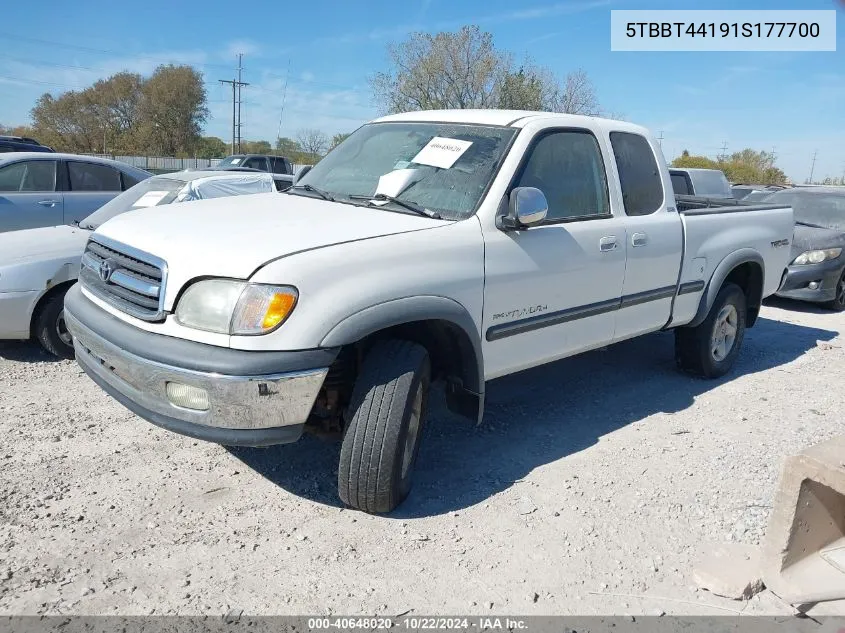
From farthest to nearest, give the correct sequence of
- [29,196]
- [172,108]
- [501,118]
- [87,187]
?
[172,108]
[87,187]
[29,196]
[501,118]

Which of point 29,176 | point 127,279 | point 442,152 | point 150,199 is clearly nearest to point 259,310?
point 127,279

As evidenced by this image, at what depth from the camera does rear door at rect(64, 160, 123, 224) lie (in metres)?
8.61

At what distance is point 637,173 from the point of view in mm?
4691

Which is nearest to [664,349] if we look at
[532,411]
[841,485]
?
[532,411]

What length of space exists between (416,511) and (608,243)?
6.63 feet

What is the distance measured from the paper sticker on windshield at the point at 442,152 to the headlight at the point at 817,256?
7098 millimetres

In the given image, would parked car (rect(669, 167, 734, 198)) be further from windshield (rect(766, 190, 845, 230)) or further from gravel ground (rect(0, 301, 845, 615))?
gravel ground (rect(0, 301, 845, 615))

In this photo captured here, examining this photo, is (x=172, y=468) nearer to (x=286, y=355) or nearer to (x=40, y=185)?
(x=286, y=355)

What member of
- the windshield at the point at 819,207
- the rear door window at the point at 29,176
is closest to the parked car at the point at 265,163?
the rear door window at the point at 29,176

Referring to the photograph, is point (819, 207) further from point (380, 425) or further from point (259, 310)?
point (259, 310)

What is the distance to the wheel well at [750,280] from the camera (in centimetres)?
585

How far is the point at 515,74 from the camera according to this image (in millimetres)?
35969

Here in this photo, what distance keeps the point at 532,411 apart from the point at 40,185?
23.4ft

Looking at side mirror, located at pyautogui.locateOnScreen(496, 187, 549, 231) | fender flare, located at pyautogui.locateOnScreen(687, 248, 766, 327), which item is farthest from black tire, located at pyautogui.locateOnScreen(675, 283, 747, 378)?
side mirror, located at pyautogui.locateOnScreen(496, 187, 549, 231)
